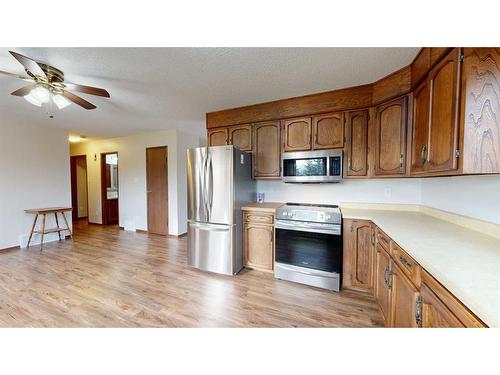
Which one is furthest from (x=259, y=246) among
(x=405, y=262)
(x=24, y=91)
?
(x=24, y=91)

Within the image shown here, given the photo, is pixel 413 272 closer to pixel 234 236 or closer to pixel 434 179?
pixel 434 179

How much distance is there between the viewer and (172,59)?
1.68m

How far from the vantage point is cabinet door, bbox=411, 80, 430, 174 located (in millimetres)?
1550

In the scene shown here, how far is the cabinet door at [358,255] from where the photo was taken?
6.71 ft

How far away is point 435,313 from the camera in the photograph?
2.83 feet

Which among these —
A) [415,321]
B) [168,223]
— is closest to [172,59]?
[415,321]

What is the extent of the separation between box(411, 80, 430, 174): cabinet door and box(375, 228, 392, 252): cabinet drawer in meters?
0.60

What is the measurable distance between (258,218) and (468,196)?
6.37 feet

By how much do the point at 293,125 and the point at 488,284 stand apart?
2.24 m

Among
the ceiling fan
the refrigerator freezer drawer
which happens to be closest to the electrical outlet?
the refrigerator freezer drawer

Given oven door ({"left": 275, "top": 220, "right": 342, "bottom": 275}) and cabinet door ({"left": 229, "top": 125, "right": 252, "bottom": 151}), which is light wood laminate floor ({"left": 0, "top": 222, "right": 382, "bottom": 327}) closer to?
oven door ({"left": 275, "top": 220, "right": 342, "bottom": 275})

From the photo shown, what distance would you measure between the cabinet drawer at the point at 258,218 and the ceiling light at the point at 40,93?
8.05 ft

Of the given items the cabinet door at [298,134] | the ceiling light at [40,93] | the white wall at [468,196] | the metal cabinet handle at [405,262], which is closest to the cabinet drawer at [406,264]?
the metal cabinet handle at [405,262]

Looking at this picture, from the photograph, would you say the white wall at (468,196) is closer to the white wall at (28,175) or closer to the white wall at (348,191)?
the white wall at (348,191)
